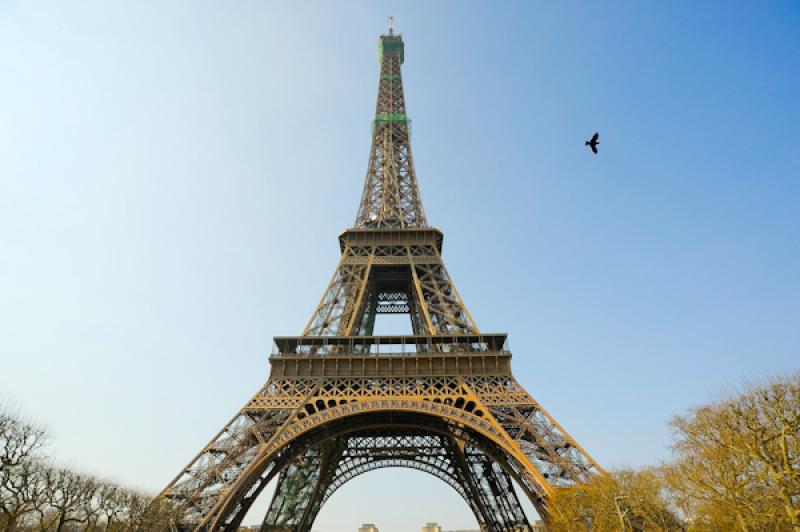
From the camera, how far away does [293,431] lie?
23859mm

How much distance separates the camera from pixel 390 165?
41125 millimetres

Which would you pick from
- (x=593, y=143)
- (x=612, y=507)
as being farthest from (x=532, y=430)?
(x=593, y=143)

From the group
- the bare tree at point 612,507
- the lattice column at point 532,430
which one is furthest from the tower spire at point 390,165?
the bare tree at point 612,507

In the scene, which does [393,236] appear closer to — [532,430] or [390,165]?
[390,165]

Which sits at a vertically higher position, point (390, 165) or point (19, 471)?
point (390, 165)

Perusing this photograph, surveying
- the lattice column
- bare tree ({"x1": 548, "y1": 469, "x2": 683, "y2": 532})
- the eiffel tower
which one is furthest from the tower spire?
bare tree ({"x1": 548, "y1": 469, "x2": 683, "y2": 532})

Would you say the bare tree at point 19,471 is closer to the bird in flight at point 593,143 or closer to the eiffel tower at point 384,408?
the eiffel tower at point 384,408

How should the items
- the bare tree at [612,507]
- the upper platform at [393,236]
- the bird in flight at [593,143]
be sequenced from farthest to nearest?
the upper platform at [393,236], the bare tree at [612,507], the bird in flight at [593,143]

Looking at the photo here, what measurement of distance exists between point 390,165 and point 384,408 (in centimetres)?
2284

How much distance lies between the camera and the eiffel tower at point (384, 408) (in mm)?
22750

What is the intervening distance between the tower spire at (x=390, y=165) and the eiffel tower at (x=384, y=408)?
0.58 ft

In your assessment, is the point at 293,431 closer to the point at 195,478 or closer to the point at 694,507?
the point at 195,478

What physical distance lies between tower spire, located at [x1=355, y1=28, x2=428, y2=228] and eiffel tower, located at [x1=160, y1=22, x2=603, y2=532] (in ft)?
0.58

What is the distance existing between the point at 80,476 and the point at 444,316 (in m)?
20.6
